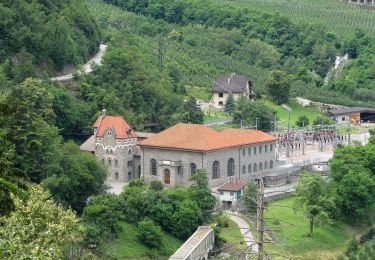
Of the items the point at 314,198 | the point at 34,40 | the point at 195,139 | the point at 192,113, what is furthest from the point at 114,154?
the point at 314,198

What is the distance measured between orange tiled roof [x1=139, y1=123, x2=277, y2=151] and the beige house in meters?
23.1

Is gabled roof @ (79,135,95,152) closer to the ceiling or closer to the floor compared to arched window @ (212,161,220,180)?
closer to the ceiling

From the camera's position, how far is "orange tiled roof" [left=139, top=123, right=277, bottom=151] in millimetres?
62750

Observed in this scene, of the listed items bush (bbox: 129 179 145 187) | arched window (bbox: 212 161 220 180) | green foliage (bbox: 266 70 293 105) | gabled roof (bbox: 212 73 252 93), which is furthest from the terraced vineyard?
bush (bbox: 129 179 145 187)

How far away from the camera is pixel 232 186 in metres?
61.4

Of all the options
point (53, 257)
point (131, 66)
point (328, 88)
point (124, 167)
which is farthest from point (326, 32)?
point (53, 257)

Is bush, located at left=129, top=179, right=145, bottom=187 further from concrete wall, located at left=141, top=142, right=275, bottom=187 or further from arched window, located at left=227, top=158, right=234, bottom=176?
arched window, located at left=227, top=158, right=234, bottom=176

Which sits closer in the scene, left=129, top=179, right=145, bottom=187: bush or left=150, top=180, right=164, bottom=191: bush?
left=150, top=180, right=164, bottom=191: bush

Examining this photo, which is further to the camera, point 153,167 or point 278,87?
point 278,87

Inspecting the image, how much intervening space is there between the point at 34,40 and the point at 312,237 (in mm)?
27390

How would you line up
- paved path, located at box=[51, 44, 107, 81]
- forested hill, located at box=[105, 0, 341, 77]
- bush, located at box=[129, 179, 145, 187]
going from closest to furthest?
bush, located at box=[129, 179, 145, 187] < paved path, located at box=[51, 44, 107, 81] < forested hill, located at box=[105, 0, 341, 77]

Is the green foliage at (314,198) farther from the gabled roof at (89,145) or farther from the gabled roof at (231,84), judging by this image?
the gabled roof at (231,84)

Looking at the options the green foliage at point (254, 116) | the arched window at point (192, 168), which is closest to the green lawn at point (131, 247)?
the arched window at point (192, 168)

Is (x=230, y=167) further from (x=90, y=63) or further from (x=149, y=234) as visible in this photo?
(x=90, y=63)
